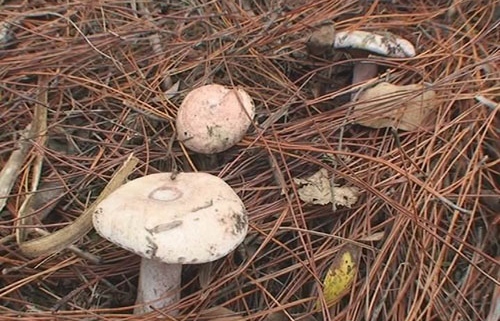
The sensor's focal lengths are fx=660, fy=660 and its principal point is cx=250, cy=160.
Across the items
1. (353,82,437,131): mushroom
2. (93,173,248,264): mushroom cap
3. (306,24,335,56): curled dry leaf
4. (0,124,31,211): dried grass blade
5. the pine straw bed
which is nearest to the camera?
(93,173,248,264): mushroom cap

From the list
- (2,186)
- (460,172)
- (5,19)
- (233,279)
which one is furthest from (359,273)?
(5,19)

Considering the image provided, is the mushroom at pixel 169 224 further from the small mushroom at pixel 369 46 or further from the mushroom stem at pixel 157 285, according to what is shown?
the small mushroom at pixel 369 46

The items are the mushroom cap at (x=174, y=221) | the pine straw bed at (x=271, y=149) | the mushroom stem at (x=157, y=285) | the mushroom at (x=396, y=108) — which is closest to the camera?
the mushroom cap at (x=174, y=221)

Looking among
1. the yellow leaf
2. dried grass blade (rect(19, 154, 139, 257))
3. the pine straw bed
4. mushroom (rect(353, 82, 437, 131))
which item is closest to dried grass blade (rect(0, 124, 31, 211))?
the pine straw bed

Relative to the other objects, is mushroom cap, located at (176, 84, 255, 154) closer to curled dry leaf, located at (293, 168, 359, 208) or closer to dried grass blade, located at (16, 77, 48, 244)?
curled dry leaf, located at (293, 168, 359, 208)

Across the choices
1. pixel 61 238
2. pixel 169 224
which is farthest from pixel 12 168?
pixel 169 224

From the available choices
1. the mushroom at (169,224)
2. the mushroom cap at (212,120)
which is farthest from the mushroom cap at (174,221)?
the mushroom cap at (212,120)
